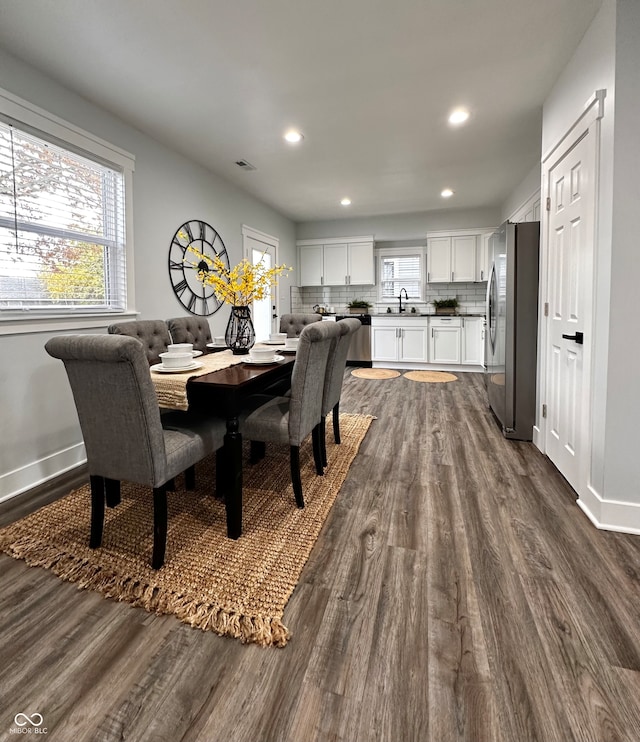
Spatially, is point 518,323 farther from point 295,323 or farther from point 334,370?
point 295,323

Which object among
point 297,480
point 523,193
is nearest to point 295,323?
point 297,480

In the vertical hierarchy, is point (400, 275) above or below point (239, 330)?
above

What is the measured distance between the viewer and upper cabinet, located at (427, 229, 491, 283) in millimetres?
6250

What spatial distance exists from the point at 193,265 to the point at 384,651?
3673 mm

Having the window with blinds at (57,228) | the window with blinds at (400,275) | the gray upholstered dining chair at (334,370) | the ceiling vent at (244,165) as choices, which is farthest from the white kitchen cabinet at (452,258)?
the window with blinds at (57,228)

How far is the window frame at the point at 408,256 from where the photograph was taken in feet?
22.7

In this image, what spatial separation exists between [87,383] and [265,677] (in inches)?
46.6

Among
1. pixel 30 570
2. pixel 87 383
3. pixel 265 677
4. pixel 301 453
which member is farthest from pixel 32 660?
pixel 301 453

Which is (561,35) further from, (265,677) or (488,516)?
(265,677)

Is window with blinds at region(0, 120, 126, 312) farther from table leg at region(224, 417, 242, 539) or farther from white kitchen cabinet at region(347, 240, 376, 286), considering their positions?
white kitchen cabinet at region(347, 240, 376, 286)

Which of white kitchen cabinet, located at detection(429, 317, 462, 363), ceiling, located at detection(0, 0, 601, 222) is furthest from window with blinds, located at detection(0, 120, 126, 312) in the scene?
white kitchen cabinet, located at detection(429, 317, 462, 363)

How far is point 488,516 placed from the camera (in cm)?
204

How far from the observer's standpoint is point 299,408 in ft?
6.66

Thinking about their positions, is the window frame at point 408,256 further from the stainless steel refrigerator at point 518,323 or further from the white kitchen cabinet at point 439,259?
the stainless steel refrigerator at point 518,323
